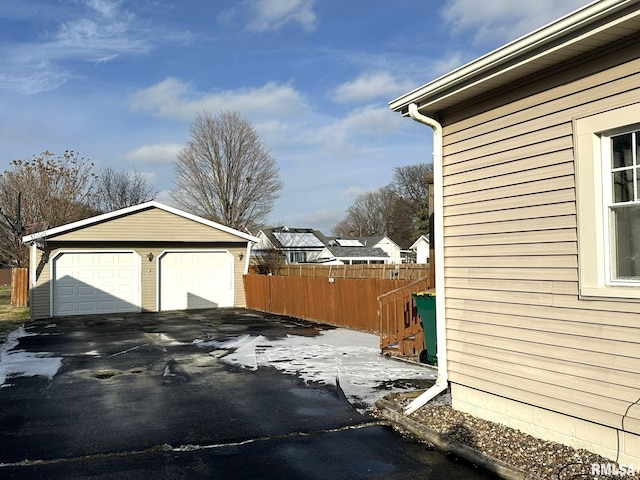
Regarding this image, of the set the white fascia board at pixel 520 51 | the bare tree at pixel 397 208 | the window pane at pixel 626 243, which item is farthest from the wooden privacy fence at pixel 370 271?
the bare tree at pixel 397 208

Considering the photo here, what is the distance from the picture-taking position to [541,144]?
5.12m

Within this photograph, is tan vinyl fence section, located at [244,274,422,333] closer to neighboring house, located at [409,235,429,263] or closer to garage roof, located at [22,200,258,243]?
garage roof, located at [22,200,258,243]

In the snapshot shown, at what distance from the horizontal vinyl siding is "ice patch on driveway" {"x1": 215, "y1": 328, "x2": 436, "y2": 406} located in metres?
2.07

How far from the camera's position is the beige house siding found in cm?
1934

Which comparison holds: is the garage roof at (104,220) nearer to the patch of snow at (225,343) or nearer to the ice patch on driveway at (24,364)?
the ice patch on driveway at (24,364)

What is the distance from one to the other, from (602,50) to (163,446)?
17.8ft

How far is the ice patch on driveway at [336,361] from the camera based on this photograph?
26.6 feet

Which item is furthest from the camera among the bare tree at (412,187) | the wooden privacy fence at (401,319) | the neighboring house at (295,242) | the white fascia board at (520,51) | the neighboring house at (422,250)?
the bare tree at (412,187)

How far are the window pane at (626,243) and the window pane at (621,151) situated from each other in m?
0.37

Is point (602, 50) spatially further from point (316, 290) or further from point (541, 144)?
point (316, 290)

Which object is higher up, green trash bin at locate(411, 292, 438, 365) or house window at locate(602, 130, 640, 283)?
house window at locate(602, 130, 640, 283)

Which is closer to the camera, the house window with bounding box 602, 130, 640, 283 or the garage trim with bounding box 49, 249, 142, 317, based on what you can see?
the house window with bounding box 602, 130, 640, 283

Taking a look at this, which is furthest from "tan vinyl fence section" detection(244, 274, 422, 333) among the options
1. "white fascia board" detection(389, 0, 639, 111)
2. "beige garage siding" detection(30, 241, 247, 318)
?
"white fascia board" detection(389, 0, 639, 111)

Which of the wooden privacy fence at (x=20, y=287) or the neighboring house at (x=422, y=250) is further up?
the neighboring house at (x=422, y=250)
